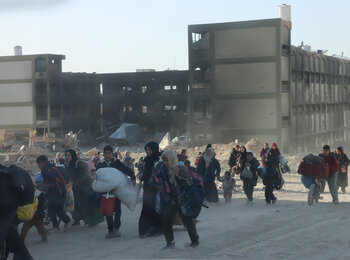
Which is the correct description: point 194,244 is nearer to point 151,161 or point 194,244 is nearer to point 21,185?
point 151,161

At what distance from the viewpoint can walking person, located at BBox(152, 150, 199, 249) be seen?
26.8 ft

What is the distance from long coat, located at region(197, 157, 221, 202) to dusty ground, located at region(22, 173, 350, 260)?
3.95 ft

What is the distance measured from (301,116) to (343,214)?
29216 mm

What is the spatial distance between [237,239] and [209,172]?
4.87m

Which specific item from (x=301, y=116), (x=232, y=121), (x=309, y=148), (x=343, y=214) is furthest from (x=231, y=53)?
(x=343, y=214)

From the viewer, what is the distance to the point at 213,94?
123 feet

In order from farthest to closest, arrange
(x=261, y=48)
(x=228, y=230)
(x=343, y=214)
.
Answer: (x=261, y=48), (x=343, y=214), (x=228, y=230)

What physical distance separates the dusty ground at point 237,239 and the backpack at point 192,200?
58cm

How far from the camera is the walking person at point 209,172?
13953 mm

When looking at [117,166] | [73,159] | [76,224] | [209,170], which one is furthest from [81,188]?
[209,170]

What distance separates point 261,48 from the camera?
36.3 metres

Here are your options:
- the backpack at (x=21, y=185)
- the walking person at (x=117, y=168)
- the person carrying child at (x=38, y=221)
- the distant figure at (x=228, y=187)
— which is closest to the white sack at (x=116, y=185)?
the walking person at (x=117, y=168)

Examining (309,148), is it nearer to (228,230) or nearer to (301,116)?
(301,116)

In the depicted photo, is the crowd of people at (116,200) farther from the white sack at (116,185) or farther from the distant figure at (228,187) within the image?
the distant figure at (228,187)
